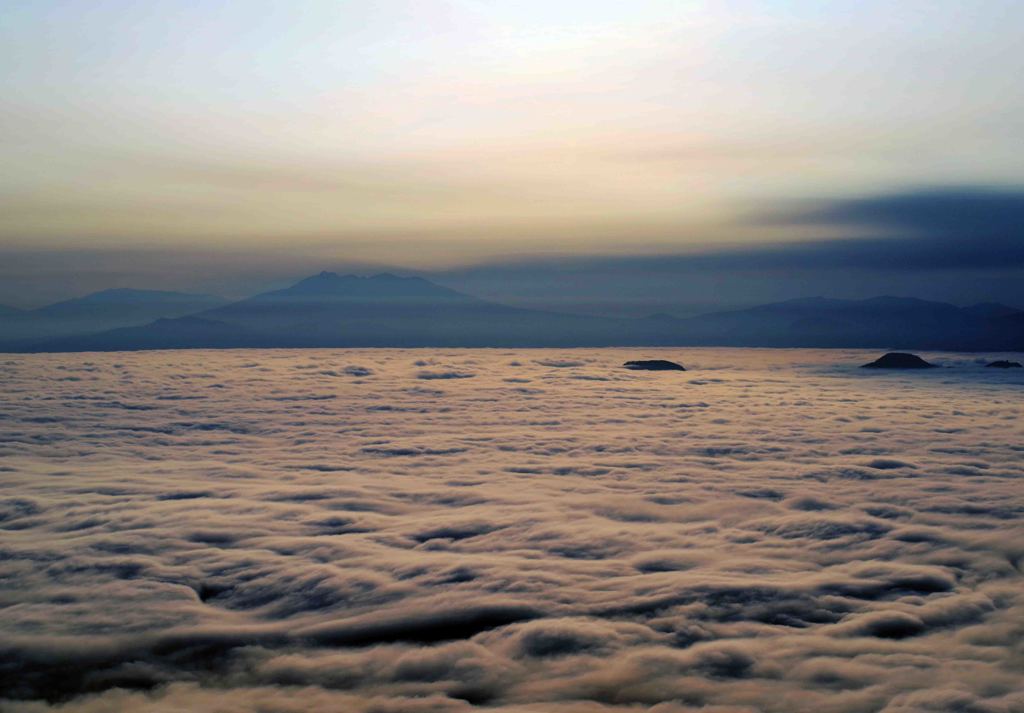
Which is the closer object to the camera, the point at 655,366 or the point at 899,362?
the point at 655,366

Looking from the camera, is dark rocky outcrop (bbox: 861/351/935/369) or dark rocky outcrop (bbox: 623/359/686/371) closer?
dark rocky outcrop (bbox: 623/359/686/371)

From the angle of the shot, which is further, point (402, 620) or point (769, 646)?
point (402, 620)

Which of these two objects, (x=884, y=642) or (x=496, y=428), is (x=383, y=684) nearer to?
(x=884, y=642)

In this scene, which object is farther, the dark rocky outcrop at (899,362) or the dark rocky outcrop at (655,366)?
the dark rocky outcrop at (899,362)

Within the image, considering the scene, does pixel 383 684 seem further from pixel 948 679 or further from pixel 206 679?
pixel 948 679

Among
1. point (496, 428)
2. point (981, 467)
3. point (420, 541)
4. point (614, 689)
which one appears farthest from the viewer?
point (496, 428)

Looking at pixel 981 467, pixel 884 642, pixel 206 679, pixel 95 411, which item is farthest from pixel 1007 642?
pixel 95 411

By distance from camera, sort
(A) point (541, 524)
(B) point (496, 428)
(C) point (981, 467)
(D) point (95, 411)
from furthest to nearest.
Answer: (D) point (95, 411) < (B) point (496, 428) < (C) point (981, 467) < (A) point (541, 524)
